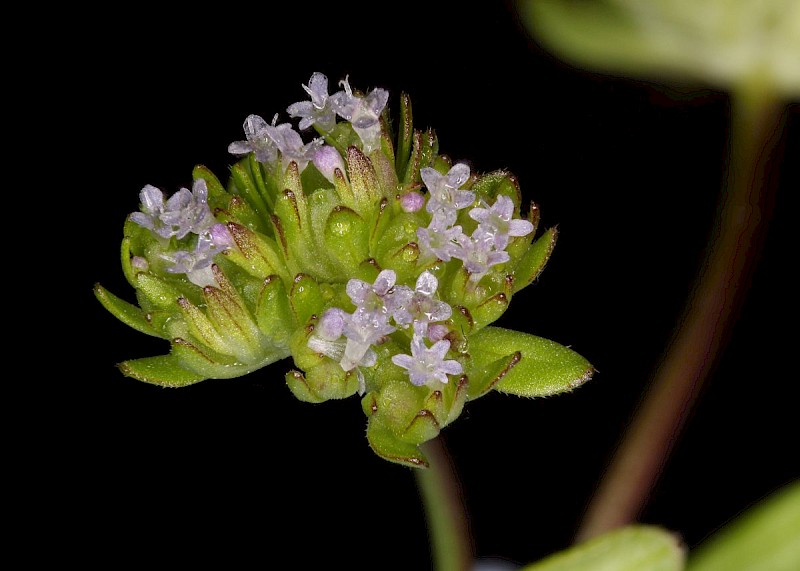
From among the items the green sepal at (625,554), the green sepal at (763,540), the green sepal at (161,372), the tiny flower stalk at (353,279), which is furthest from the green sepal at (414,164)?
the green sepal at (763,540)

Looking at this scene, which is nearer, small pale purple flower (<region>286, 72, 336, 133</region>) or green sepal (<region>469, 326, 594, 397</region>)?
green sepal (<region>469, 326, 594, 397</region>)

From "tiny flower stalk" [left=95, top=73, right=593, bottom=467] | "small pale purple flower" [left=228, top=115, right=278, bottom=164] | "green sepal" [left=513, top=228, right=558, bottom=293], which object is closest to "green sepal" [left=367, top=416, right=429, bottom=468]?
"tiny flower stalk" [left=95, top=73, right=593, bottom=467]

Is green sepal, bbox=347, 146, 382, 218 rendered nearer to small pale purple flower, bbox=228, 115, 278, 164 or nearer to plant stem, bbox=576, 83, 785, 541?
small pale purple flower, bbox=228, 115, 278, 164

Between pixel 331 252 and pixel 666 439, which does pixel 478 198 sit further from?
pixel 666 439

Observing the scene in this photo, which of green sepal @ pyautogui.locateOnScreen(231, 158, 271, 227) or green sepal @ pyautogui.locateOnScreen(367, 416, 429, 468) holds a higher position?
green sepal @ pyautogui.locateOnScreen(231, 158, 271, 227)

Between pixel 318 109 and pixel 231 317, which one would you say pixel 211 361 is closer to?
pixel 231 317

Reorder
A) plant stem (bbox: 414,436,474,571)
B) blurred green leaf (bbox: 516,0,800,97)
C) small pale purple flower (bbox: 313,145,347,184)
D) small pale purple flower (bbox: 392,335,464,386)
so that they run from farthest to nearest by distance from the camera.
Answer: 1. blurred green leaf (bbox: 516,0,800,97)
2. plant stem (bbox: 414,436,474,571)
3. small pale purple flower (bbox: 313,145,347,184)
4. small pale purple flower (bbox: 392,335,464,386)
